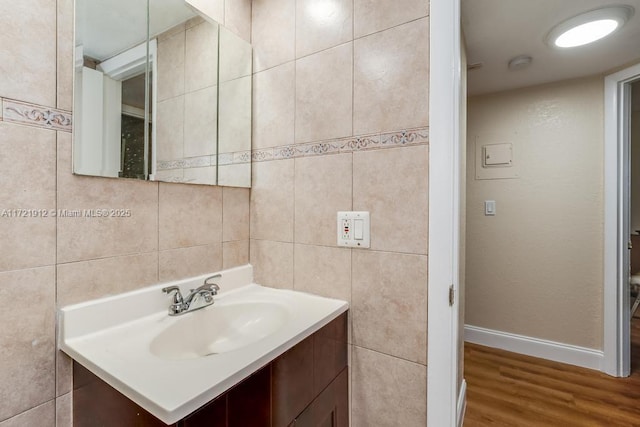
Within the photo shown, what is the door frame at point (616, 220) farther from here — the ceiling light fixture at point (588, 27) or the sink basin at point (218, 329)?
the sink basin at point (218, 329)

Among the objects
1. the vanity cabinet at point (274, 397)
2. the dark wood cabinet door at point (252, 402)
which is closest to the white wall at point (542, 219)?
the vanity cabinet at point (274, 397)

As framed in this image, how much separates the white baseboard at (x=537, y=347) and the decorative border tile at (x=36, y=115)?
9.61 feet

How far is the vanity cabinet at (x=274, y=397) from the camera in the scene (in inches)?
24.3

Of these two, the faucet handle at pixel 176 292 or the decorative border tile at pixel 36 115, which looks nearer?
the decorative border tile at pixel 36 115

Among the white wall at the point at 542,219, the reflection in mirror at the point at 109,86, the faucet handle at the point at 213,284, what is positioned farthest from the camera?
the white wall at the point at 542,219

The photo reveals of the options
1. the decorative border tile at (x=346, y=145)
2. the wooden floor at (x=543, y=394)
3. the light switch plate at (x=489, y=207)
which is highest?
the decorative border tile at (x=346, y=145)

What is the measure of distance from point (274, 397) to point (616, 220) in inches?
98.0

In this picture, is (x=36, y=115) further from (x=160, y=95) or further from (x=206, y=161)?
(x=206, y=161)

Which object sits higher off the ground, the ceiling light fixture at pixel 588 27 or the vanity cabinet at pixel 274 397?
the ceiling light fixture at pixel 588 27

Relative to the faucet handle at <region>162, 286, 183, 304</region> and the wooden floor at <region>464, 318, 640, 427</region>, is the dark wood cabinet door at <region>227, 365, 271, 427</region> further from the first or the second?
the wooden floor at <region>464, 318, 640, 427</region>

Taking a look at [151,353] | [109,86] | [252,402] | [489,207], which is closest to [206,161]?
[109,86]

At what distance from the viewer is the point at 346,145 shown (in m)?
1.11

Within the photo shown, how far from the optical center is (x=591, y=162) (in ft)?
6.78

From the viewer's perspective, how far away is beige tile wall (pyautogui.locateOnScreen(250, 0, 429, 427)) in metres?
0.99
